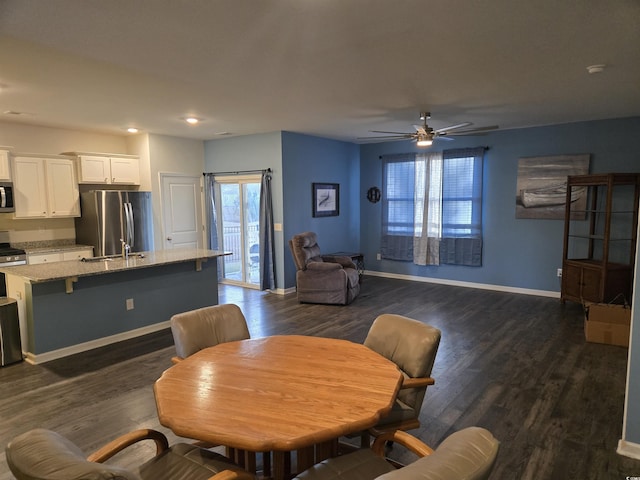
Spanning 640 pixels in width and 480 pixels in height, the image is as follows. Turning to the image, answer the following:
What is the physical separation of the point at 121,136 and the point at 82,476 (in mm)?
6770

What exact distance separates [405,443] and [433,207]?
5886mm

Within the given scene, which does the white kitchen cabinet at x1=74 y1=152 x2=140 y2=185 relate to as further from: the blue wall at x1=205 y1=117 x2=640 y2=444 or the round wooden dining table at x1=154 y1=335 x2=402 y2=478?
the round wooden dining table at x1=154 y1=335 x2=402 y2=478

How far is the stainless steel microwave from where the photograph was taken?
16.9ft

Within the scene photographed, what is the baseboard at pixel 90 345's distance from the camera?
A: 12.7 ft

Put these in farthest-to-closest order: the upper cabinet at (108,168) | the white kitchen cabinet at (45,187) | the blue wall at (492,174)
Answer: the upper cabinet at (108,168) < the blue wall at (492,174) < the white kitchen cabinet at (45,187)

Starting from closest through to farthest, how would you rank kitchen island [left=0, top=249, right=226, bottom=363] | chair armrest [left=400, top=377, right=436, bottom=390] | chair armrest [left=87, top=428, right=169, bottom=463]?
chair armrest [left=87, top=428, right=169, bottom=463], chair armrest [left=400, top=377, right=436, bottom=390], kitchen island [left=0, top=249, right=226, bottom=363]

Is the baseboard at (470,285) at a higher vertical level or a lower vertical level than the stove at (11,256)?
lower

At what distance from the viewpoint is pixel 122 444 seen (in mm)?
1613

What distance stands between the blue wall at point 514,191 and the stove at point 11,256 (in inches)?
249

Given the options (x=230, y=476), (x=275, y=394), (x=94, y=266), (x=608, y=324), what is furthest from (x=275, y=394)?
(x=608, y=324)

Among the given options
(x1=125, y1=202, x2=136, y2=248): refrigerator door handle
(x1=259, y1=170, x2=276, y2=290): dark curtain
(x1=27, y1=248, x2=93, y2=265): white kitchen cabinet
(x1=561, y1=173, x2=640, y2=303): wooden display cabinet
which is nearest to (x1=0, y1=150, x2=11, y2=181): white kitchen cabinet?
(x1=27, y1=248, x2=93, y2=265): white kitchen cabinet

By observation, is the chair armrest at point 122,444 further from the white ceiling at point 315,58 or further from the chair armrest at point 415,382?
the white ceiling at point 315,58

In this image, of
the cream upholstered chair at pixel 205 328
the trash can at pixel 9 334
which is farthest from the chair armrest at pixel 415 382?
the trash can at pixel 9 334

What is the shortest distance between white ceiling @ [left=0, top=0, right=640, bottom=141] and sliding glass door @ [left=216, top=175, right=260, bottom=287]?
2011 mm
